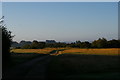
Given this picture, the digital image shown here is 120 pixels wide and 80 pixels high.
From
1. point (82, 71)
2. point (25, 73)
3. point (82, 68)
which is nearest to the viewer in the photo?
point (25, 73)

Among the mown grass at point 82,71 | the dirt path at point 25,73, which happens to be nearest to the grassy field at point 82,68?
the mown grass at point 82,71

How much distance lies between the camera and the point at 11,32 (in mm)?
29734

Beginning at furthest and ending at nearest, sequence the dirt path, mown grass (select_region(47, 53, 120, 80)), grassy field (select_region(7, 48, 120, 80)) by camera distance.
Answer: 1. grassy field (select_region(7, 48, 120, 80))
2. mown grass (select_region(47, 53, 120, 80))
3. the dirt path

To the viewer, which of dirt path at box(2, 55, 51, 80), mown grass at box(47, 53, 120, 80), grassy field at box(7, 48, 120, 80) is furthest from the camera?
grassy field at box(7, 48, 120, 80)

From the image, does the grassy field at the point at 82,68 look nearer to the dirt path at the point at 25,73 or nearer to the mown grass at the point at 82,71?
the mown grass at the point at 82,71

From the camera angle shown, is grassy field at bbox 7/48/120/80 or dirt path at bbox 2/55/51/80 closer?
dirt path at bbox 2/55/51/80

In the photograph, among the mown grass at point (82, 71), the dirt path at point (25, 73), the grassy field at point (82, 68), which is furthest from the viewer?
the grassy field at point (82, 68)

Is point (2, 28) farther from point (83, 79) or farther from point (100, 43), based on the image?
point (100, 43)

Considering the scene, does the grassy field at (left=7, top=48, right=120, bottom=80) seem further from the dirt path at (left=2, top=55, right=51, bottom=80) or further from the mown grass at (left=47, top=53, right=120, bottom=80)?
the dirt path at (left=2, top=55, right=51, bottom=80)

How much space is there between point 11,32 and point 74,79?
58.9 ft

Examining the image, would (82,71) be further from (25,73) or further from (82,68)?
(25,73)

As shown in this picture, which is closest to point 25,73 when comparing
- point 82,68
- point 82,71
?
point 82,71

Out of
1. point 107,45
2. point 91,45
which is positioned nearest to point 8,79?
point 107,45

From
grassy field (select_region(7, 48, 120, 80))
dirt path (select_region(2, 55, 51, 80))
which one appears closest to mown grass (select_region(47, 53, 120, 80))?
grassy field (select_region(7, 48, 120, 80))
